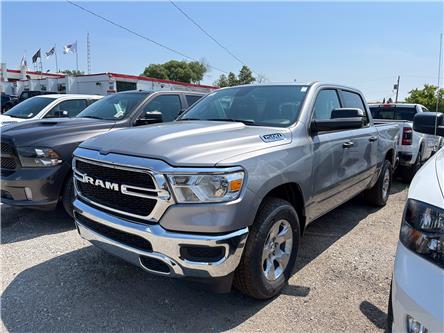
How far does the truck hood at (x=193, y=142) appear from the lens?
244 cm

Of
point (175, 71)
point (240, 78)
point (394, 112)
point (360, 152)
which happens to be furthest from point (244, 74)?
point (360, 152)

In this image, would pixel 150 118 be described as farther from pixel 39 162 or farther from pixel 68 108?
pixel 68 108

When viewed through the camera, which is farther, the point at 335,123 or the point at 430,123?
the point at 335,123

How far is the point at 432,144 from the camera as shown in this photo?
8500mm

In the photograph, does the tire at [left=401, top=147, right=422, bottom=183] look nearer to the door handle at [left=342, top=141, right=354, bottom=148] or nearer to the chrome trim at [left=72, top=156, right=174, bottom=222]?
the door handle at [left=342, top=141, right=354, bottom=148]

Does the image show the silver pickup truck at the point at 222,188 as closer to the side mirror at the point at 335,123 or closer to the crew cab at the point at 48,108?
the side mirror at the point at 335,123

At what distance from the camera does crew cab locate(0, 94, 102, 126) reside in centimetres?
756

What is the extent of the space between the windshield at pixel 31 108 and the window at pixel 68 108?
274 mm

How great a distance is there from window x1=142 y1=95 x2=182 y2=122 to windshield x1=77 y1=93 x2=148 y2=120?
173 mm

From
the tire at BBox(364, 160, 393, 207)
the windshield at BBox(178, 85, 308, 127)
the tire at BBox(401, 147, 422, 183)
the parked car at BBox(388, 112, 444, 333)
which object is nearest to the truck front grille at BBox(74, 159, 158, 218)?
the windshield at BBox(178, 85, 308, 127)

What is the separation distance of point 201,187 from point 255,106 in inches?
65.0

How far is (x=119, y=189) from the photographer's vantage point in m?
2.57

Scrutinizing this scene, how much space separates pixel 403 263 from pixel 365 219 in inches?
141

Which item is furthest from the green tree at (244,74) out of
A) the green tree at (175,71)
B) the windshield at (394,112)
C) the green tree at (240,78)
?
the windshield at (394,112)
